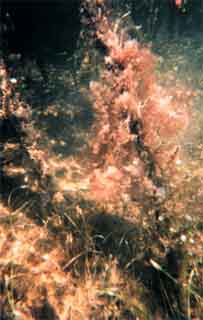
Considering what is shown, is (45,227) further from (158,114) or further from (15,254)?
(158,114)

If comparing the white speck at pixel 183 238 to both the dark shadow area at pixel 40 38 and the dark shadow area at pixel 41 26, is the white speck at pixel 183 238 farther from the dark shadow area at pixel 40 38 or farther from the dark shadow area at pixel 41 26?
the dark shadow area at pixel 41 26

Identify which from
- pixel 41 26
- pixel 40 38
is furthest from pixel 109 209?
pixel 41 26

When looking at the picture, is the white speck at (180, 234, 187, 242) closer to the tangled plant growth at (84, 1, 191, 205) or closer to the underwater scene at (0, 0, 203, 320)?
the underwater scene at (0, 0, 203, 320)

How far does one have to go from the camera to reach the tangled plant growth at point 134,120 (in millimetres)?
2564

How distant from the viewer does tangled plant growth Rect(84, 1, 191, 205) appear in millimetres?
2564

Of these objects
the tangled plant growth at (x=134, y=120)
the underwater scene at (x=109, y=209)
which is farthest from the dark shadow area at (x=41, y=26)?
the tangled plant growth at (x=134, y=120)

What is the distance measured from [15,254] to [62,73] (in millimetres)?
3613

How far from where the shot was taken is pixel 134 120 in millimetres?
2561

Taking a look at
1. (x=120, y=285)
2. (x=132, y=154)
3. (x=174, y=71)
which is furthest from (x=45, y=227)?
(x=174, y=71)

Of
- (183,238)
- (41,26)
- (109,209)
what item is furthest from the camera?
(41,26)

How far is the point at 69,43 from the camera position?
5.32 meters

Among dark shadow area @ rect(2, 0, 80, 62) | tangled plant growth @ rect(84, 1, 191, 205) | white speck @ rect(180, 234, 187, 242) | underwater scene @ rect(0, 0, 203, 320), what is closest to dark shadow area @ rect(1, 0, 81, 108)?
dark shadow area @ rect(2, 0, 80, 62)

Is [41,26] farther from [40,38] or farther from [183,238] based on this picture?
[183,238]

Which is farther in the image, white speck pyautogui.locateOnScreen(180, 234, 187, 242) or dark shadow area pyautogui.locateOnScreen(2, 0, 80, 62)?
dark shadow area pyautogui.locateOnScreen(2, 0, 80, 62)
